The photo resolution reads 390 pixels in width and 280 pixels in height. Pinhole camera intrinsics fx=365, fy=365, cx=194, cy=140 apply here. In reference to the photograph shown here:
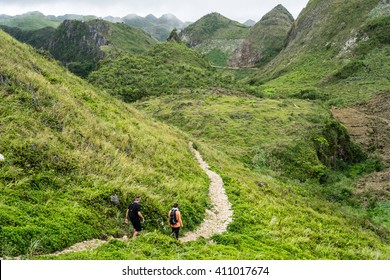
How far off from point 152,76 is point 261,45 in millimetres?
92395

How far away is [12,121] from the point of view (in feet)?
55.2

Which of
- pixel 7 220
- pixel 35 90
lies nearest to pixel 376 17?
pixel 35 90

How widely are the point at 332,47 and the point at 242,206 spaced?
98.1 m

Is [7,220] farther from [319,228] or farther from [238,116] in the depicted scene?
[238,116]

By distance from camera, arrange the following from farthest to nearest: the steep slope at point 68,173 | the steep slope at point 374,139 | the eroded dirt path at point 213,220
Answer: the steep slope at point 374,139 → the eroded dirt path at point 213,220 → the steep slope at point 68,173

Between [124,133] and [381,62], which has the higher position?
[381,62]

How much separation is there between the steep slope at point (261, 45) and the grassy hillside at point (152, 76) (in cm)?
6484

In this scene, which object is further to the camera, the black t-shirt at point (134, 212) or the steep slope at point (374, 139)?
the steep slope at point (374, 139)

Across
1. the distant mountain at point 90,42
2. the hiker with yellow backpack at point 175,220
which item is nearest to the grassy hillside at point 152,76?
the distant mountain at point 90,42

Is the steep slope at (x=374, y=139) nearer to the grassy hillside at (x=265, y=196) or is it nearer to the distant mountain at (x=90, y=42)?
the grassy hillside at (x=265, y=196)

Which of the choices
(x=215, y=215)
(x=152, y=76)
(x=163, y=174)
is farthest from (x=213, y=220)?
(x=152, y=76)

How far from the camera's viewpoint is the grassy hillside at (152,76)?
75.0 m

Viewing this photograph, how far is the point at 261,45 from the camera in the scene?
528 feet
